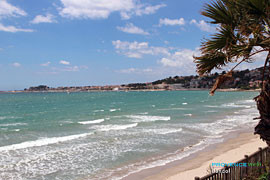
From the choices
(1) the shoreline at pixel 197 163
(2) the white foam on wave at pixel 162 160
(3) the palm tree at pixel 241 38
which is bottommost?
(2) the white foam on wave at pixel 162 160

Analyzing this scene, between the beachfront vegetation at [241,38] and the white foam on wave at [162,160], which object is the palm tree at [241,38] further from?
the white foam on wave at [162,160]

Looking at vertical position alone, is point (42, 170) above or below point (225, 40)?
below

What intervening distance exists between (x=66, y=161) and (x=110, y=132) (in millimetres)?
9222

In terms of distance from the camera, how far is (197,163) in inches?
496

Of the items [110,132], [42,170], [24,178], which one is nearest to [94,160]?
[42,170]

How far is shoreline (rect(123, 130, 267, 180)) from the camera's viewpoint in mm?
10914

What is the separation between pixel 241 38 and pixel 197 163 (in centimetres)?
959

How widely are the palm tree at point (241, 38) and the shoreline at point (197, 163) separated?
692 cm

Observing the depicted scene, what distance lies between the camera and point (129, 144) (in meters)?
17.7

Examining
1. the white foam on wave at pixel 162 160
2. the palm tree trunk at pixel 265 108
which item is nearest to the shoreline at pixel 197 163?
the white foam on wave at pixel 162 160

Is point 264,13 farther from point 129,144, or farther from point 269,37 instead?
point 129,144

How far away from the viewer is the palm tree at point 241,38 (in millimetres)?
4117

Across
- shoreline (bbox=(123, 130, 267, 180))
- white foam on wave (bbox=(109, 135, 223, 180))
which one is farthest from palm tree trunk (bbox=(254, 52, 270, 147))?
white foam on wave (bbox=(109, 135, 223, 180))

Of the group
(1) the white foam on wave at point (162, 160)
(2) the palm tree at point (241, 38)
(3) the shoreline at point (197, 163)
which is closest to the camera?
(2) the palm tree at point (241, 38)
